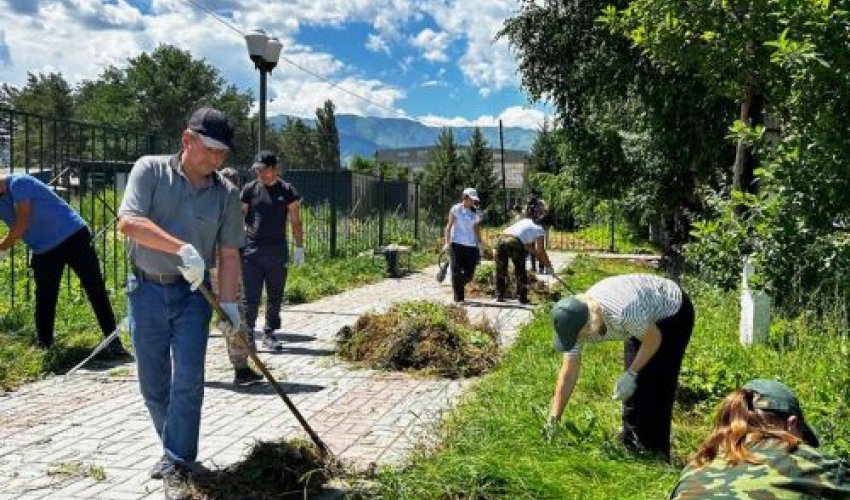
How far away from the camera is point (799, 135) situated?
545 cm

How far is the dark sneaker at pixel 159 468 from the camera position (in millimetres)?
4412

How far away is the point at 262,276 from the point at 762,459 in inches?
250

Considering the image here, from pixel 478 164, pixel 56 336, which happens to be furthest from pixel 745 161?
pixel 478 164

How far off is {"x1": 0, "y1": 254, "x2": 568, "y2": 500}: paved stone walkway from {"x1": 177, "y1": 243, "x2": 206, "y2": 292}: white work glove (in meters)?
1.18

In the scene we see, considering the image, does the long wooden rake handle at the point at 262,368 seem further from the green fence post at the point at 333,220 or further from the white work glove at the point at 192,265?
the green fence post at the point at 333,220

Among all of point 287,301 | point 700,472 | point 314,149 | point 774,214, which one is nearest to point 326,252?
point 287,301

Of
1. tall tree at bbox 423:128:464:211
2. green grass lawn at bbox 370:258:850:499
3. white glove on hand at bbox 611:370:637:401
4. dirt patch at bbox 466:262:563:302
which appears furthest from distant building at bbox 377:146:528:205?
white glove on hand at bbox 611:370:637:401

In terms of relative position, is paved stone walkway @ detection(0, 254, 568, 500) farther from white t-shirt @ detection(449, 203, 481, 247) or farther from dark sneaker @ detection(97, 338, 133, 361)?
white t-shirt @ detection(449, 203, 481, 247)

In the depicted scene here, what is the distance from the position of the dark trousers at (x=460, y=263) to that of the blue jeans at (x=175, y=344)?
8412 millimetres

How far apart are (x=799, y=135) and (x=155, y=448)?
14.8 ft

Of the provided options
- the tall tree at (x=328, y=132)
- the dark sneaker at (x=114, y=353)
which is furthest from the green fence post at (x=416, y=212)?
the tall tree at (x=328, y=132)

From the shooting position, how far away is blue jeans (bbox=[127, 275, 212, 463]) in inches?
172

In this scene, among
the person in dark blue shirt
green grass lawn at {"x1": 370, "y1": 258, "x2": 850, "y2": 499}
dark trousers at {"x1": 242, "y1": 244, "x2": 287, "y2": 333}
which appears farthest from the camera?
A: dark trousers at {"x1": 242, "y1": 244, "x2": 287, "y2": 333}

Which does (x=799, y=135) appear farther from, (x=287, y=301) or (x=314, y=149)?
(x=314, y=149)
